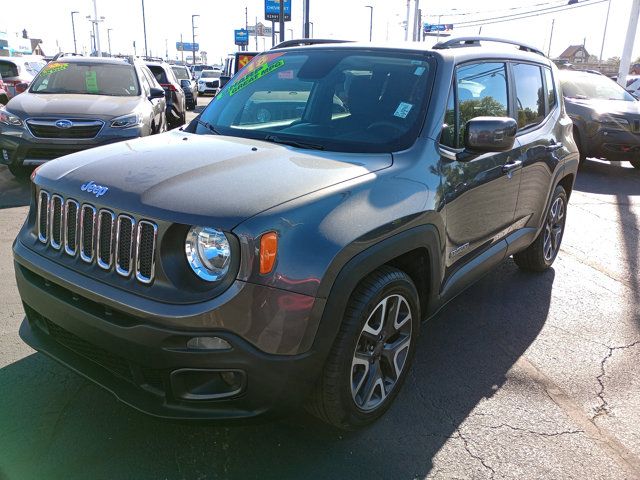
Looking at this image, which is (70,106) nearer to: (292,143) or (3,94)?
(292,143)

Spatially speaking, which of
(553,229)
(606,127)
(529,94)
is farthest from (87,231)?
(606,127)

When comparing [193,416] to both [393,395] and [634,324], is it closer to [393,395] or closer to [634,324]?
[393,395]

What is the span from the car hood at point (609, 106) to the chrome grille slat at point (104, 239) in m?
9.79

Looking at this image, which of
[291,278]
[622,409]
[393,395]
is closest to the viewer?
[291,278]

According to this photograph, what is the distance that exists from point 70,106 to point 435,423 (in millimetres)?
6416

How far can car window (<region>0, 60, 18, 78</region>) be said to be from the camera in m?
14.0

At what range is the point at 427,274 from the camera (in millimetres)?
2963

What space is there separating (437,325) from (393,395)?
3.86ft

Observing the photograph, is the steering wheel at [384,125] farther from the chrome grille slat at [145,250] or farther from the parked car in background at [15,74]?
the parked car in background at [15,74]

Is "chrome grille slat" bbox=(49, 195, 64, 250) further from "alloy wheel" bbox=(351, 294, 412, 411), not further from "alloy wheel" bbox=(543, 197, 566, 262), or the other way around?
"alloy wheel" bbox=(543, 197, 566, 262)

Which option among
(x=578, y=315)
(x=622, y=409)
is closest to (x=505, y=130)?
(x=622, y=409)

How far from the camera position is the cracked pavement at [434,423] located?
2.48 metres

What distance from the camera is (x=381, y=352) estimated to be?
2.73 m

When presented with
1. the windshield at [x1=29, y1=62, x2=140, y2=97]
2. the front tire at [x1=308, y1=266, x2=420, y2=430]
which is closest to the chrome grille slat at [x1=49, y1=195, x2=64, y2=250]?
the front tire at [x1=308, y1=266, x2=420, y2=430]
